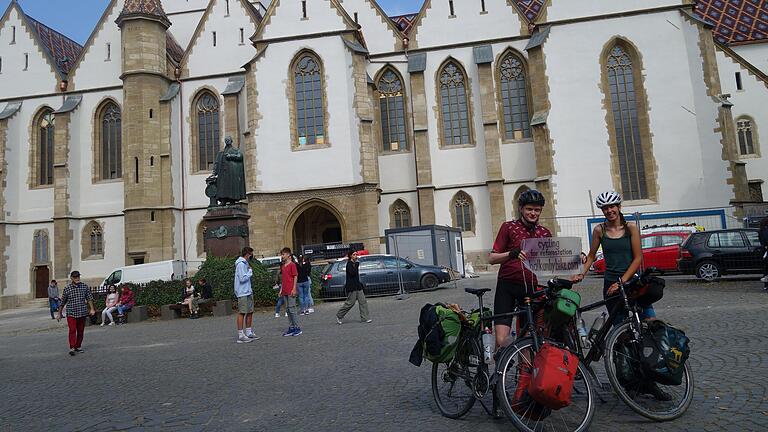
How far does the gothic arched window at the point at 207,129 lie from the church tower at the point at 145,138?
160 centimetres

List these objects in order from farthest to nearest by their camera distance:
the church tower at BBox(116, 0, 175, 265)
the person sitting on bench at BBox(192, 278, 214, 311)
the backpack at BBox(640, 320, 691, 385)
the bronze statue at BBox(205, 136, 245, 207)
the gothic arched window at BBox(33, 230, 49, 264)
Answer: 1. the gothic arched window at BBox(33, 230, 49, 264)
2. the church tower at BBox(116, 0, 175, 265)
3. the bronze statue at BBox(205, 136, 245, 207)
4. the person sitting on bench at BBox(192, 278, 214, 311)
5. the backpack at BBox(640, 320, 691, 385)

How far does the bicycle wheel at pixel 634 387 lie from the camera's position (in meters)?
3.99

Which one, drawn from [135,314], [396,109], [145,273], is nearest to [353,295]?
[135,314]

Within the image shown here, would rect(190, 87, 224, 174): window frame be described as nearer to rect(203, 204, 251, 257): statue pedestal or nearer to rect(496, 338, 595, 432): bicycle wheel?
rect(203, 204, 251, 257): statue pedestal

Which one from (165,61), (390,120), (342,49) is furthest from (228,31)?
(390,120)

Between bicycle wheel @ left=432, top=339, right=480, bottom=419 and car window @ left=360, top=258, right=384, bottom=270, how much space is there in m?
12.9

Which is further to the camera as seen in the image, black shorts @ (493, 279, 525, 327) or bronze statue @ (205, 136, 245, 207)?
bronze statue @ (205, 136, 245, 207)

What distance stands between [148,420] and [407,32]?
26.5 m

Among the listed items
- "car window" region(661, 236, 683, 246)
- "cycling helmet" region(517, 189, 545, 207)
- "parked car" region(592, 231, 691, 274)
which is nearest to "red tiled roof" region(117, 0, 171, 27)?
"parked car" region(592, 231, 691, 274)

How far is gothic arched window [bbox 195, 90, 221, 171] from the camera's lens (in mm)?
29469

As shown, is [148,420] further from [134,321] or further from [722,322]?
[134,321]

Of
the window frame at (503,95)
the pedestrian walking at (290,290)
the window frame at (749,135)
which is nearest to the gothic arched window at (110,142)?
the window frame at (503,95)

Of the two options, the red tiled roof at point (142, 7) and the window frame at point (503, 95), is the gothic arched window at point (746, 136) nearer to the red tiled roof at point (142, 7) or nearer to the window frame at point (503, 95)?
the window frame at point (503, 95)

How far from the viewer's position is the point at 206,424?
15.4 feet
